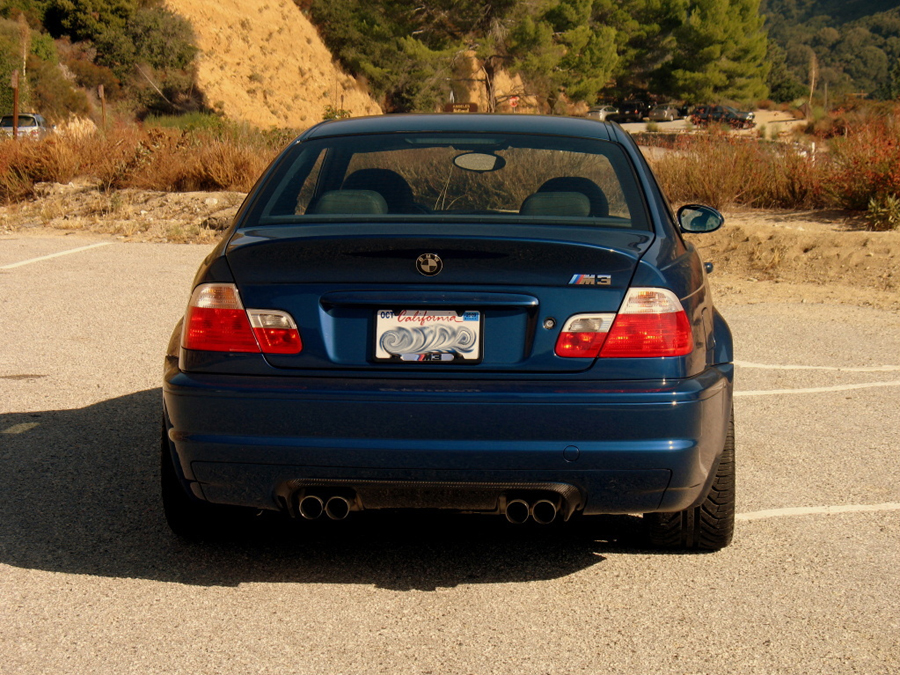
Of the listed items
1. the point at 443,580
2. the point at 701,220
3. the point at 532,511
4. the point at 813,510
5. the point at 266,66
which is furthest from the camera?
the point at 266,66

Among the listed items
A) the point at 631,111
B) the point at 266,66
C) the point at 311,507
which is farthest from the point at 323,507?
the point at 631,111

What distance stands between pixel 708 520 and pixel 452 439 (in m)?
1.15

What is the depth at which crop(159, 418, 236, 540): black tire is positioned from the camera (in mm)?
3510

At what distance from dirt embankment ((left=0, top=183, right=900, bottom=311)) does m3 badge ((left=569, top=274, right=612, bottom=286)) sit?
7.26 meters

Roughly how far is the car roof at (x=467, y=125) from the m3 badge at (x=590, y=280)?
1.09 meters

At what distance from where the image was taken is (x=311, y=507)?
318 centimetres

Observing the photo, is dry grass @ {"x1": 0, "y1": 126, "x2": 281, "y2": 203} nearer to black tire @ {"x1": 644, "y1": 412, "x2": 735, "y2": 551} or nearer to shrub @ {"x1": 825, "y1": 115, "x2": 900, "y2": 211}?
shrub @ {"x1": 825, "y1": 115, "x2": 900, "y2": 211}

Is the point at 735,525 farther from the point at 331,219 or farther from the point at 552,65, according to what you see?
the point at 552,65

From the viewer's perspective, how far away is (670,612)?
3199 millimetres

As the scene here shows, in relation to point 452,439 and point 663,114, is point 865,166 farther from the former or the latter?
point 663,114

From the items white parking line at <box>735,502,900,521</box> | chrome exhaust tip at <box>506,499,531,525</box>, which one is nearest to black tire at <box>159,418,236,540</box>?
chrome exhaust tip at <box>506,499,531,525</box>

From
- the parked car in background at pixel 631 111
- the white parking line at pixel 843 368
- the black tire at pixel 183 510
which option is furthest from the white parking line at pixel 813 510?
the parked car in background at pixel 631 111

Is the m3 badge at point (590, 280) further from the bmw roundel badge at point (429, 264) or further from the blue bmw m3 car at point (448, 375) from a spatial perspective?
the bmw roundel badge at point (429, 264)

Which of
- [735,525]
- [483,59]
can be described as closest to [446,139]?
[735,525]
